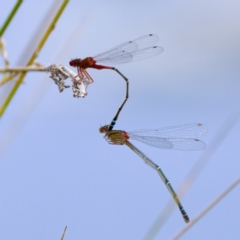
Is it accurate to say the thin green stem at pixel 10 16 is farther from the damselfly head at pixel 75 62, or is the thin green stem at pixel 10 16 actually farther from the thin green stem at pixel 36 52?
the damselfly head at pixel 75 62

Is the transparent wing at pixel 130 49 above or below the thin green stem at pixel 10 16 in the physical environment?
above

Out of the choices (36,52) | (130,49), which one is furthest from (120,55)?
(36,52)

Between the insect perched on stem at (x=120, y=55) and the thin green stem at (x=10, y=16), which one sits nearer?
the thin green stem at (x=10, y=16)

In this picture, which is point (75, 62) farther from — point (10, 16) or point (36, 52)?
point (10, 16)

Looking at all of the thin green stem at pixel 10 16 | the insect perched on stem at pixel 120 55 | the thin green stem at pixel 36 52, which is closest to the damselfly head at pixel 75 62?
the insect perched on stem at pixel 120 55

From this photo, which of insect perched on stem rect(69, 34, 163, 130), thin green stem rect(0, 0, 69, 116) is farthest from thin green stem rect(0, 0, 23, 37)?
insect perched on stem rect(69, 34, 163, 130)

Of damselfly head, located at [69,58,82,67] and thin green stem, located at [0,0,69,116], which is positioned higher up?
damselfly head, located at [69,58,82,67]

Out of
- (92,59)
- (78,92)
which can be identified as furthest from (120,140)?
(78,92)

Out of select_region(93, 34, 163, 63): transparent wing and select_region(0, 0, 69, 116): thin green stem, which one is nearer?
select_region(0, 0, 69, 116): thin green stem

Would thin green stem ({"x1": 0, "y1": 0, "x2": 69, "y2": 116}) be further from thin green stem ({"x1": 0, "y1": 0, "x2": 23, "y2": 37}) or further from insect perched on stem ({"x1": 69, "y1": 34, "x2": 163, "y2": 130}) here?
insect perched on stem ({"x1": 69, "y1": 34, "x2": 163, "y2": 130})

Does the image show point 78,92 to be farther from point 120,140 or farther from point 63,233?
point 120,140

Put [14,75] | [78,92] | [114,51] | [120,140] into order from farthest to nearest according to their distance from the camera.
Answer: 1. [114,51]
2. [120,140]
3. [78,92]
4. [14,75]
